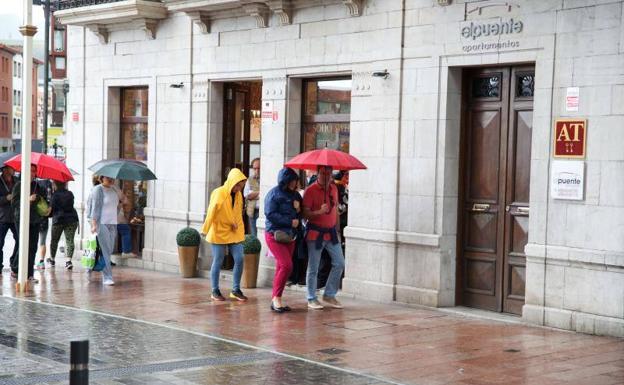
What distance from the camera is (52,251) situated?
62.7 ft

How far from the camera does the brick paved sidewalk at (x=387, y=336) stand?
32.7 feet

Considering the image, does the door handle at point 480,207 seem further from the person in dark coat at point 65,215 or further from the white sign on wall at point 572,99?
the person in dark coat at point 65,215

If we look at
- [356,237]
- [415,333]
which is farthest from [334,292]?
[415,333]

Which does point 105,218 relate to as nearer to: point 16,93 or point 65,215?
point 65,215

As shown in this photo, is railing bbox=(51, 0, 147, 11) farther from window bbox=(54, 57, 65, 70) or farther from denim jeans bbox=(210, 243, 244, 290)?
window bbox=(54, 57, 65, 70)

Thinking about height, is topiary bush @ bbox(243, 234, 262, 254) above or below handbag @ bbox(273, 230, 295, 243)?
below

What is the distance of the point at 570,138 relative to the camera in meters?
12.3

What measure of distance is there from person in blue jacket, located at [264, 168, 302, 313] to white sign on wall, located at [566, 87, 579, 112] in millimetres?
3515

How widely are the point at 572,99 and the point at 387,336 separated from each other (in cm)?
348

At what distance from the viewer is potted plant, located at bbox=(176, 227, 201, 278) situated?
17.6 metres

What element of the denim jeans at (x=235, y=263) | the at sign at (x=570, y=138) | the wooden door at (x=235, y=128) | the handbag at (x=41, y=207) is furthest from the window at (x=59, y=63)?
the at sign at (x=570, y=138)

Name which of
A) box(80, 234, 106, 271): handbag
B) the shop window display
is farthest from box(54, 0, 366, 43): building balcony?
box(80, 234, 106, 271): handbag

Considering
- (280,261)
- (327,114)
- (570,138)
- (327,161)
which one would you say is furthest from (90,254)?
(570,138)

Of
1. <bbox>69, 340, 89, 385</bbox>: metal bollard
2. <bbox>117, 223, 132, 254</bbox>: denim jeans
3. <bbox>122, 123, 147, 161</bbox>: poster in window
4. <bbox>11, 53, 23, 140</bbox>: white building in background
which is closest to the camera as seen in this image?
<bbox>69, 340, 89, 385</bbox>: metal bollard
